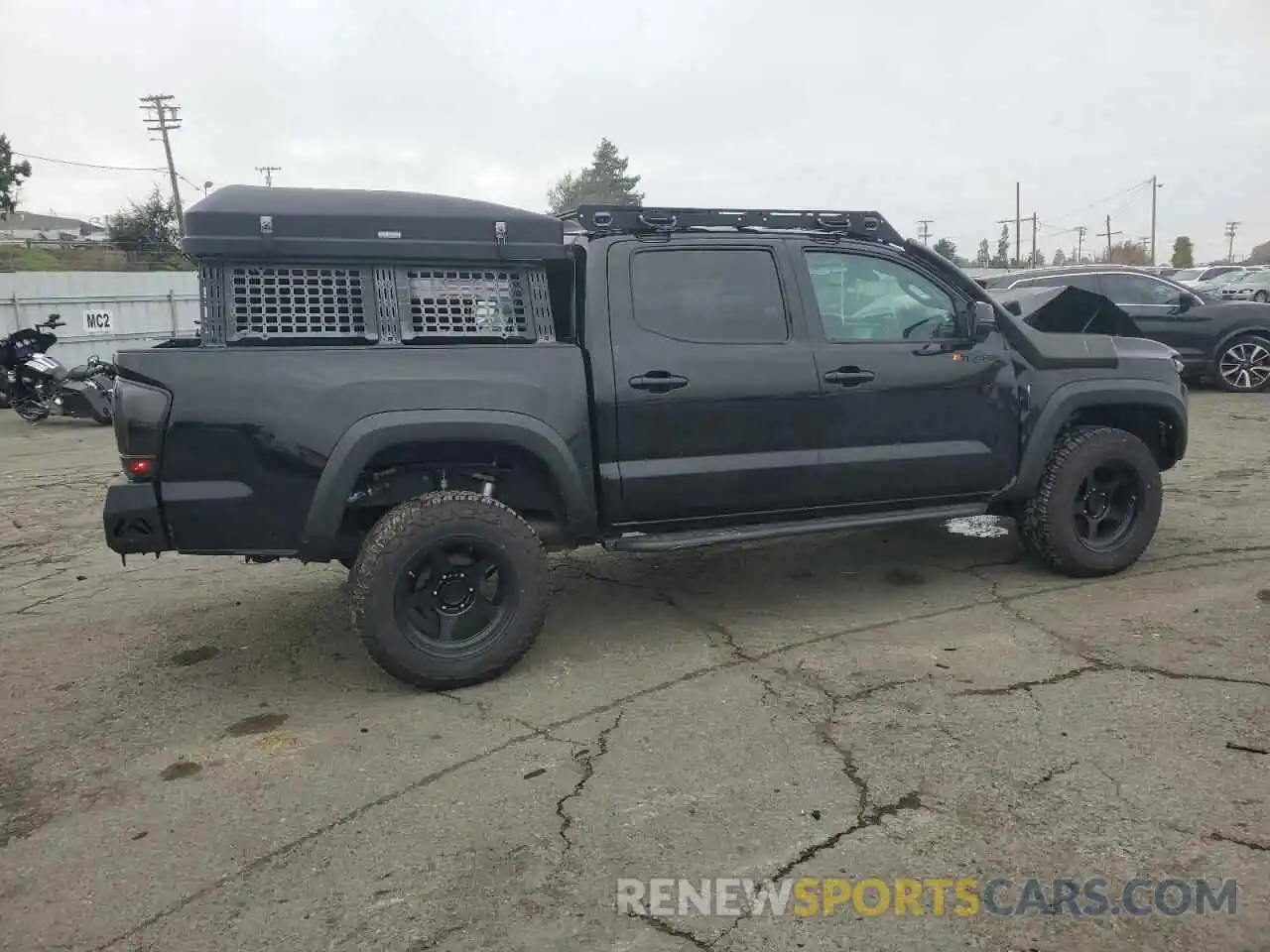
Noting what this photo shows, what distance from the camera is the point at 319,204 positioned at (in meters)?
3.76

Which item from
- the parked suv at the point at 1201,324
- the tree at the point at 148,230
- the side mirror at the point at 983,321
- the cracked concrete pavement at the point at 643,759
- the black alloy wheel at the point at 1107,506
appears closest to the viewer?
the cracked concrete pavement at the point at 643,759

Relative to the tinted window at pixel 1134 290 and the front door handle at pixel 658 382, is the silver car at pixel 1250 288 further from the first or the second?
the front door handle at pixel 658 382

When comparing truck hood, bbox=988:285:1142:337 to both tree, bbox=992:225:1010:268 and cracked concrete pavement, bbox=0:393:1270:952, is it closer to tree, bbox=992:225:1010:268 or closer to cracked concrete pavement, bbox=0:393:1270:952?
cracked concrete pavement, bbox=0:393:1270:952

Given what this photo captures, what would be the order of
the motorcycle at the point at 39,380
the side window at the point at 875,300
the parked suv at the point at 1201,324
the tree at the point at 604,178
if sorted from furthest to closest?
the tree at the point at 604,178, the motorcycle at the point at 39,380, the parked suv at the point at 1201,324, the side window at the point at 875,300

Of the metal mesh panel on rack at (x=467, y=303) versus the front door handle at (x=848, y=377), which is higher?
the metal mesh panel on rack at (x=467, y=303)

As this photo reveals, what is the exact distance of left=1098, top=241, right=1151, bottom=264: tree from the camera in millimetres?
83750

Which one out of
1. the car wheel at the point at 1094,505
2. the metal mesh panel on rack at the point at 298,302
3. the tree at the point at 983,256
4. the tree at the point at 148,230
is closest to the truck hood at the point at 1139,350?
the car wheel at the point at 1094,505

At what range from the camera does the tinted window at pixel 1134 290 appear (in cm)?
1216

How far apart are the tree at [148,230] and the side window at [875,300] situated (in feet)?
132

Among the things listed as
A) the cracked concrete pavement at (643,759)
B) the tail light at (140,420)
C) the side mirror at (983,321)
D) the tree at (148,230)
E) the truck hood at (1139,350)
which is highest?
the tree at (148,230)

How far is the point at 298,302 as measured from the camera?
3777 mm

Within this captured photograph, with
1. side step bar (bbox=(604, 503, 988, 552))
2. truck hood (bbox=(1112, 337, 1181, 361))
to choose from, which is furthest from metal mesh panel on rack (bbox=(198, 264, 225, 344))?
truck hood (bbox=(1112, 337, 1181, 361))

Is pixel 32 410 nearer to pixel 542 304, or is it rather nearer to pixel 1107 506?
pixel 542 304

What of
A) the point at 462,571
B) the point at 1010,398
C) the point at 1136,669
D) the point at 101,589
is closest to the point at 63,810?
the point at 462,571
